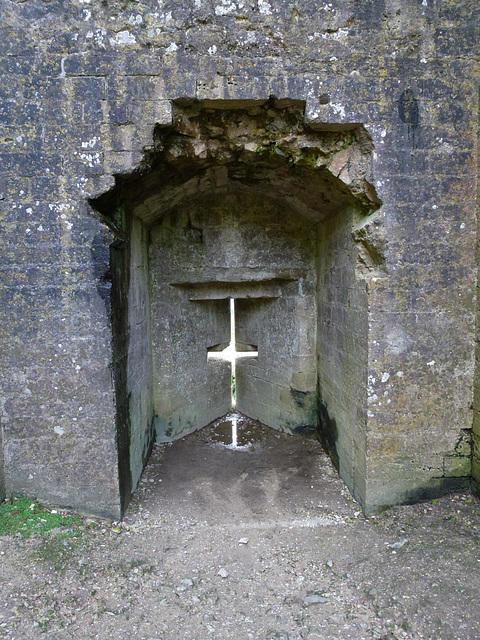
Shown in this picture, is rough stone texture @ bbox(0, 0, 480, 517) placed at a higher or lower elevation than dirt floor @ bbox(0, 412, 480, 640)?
higher

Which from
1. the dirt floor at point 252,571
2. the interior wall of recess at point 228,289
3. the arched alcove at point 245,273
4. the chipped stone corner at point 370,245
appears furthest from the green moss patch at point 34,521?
the chipped stone corner at point 370,245

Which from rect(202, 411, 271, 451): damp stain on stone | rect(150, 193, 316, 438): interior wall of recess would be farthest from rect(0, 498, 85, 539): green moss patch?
rect(202, 411, 271, 451): damp stain on stone

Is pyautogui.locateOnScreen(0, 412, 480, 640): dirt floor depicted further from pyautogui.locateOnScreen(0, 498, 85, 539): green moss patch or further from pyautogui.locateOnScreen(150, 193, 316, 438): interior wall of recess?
pyautogui.locateOnScreen(150, 193, 316, 438): interior wall of recess

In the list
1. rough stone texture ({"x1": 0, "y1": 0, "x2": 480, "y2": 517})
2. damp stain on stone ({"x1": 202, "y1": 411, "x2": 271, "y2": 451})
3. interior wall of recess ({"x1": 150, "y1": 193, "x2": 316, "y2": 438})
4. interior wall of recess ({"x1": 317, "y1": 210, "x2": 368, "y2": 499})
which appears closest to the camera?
rough stone texture ({"x1": 0, "y1": 0, "x2": 480, "y2": 517})

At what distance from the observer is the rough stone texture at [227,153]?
2.78 meters

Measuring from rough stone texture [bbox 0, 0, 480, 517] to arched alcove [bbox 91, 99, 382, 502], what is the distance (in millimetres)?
65

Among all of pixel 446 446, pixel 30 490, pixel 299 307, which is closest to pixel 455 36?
pixel 299 307

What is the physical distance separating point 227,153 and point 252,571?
3.25 meters

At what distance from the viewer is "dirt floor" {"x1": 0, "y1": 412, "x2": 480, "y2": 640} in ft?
7.10

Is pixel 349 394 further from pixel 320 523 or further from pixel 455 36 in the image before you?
pixel 455 36

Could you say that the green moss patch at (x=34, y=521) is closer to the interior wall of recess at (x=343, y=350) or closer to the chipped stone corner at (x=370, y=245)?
the interior wall of recess at (x=343, y=350)

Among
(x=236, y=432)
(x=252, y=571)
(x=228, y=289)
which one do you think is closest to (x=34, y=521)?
(x=252, y=571)

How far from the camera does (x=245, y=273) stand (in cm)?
465

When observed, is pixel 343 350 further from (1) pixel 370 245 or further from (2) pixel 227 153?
(2) pixel 227 153
